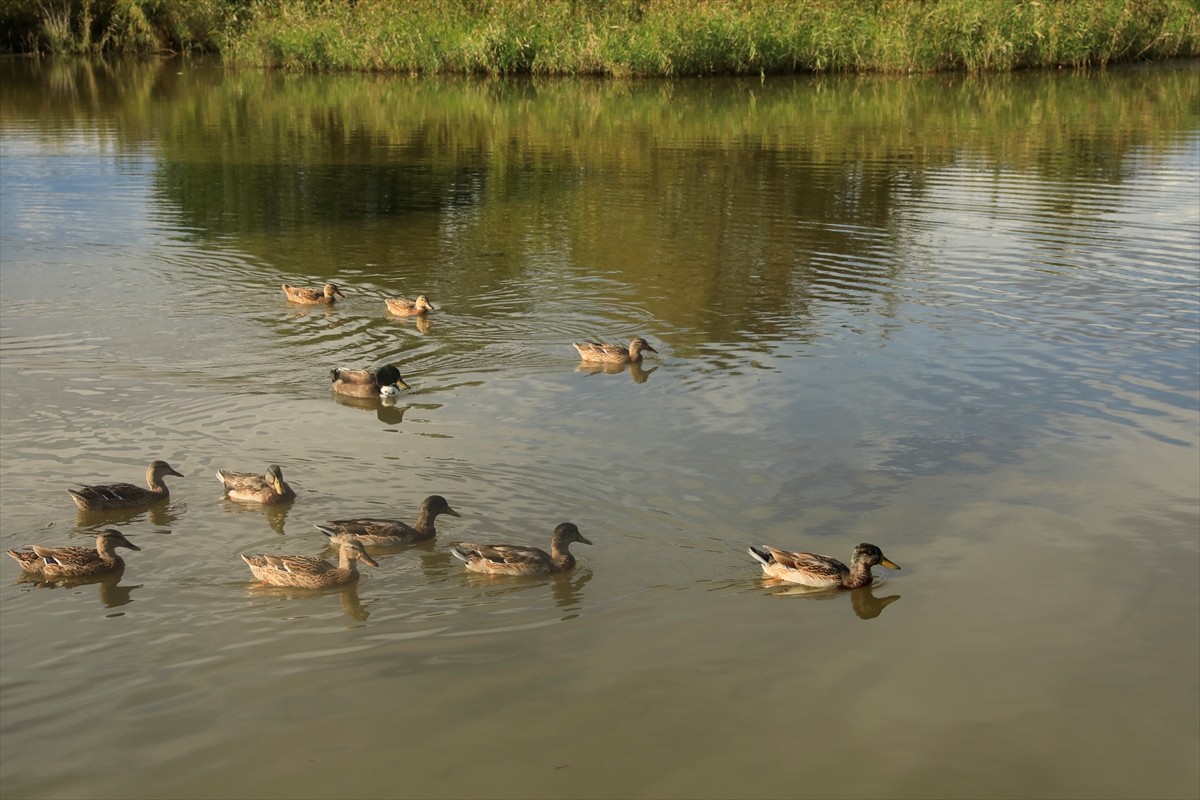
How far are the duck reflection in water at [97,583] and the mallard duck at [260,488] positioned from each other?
128cm

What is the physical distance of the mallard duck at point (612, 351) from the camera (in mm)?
13594

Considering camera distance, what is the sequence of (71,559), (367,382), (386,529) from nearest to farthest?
(71,559) → (386,529) → (367,382)

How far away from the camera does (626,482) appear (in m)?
10.5

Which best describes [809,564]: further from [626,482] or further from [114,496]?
[114,496]

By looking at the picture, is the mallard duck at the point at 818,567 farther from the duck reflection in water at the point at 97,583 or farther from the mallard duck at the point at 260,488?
the duck reflection in water at the point at 97,583

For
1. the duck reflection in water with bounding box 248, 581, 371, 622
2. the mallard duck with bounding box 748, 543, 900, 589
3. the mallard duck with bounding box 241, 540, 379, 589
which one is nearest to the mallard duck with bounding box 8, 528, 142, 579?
the mallard duck with bounding box 241, 540, 379, 589

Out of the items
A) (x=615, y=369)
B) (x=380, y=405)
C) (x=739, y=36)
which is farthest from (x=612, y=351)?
(x=739, y=36)

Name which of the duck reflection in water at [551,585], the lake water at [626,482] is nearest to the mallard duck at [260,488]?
the lake water at [626,482]

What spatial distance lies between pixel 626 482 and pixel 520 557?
6.23 ft

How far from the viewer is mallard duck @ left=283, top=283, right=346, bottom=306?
52.2 ft

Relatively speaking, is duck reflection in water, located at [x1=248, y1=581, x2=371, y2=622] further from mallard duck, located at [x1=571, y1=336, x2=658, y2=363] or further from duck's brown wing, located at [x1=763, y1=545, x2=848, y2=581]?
mallard duck, located at [x1=571, y1=336, x2=658, y2=363]

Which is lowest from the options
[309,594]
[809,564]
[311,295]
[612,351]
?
[309,594]

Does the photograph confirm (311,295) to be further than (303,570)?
Yes

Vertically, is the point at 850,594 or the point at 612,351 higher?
the point at 612,351
